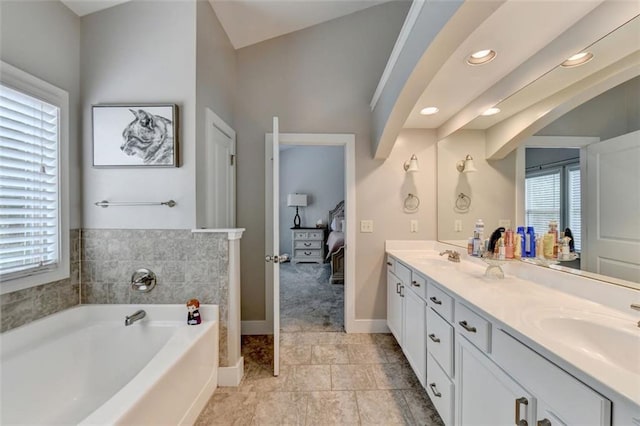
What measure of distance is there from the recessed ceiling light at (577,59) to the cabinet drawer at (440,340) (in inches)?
58.1

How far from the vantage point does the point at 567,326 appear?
1.02 m

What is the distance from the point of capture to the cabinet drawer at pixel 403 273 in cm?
211

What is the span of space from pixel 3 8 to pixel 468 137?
3172 mm

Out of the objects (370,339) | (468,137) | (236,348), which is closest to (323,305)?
(370,339)

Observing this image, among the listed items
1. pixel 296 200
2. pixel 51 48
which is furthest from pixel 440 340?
pixel 296 200

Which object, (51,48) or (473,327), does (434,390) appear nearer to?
(473,327)

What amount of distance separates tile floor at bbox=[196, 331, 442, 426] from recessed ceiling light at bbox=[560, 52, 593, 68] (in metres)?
2.10

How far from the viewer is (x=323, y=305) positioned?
3488 millimetres

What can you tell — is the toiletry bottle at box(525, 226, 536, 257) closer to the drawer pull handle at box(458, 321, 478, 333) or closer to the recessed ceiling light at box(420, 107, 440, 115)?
the drawer pull handle at box(458, 321, 478, 333)

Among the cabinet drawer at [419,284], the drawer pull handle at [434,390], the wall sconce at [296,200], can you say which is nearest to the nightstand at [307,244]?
the wall sconce at [296,200]

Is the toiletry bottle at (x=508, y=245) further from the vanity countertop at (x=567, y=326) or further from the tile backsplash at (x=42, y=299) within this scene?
the tile backsplash at (x=42, y=299)

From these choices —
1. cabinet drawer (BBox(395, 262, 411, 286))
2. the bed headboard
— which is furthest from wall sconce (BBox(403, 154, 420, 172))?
the bed headboard

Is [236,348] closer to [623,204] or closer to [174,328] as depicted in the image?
[174,328]

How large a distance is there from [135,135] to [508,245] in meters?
2.63
